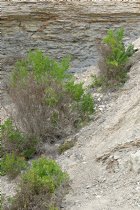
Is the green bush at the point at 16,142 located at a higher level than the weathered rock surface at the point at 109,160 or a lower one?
lower

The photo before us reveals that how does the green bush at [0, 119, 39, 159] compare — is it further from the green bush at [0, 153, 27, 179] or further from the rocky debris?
the rocky debris

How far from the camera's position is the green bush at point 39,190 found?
563 centimetres

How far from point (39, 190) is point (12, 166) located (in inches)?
59.3

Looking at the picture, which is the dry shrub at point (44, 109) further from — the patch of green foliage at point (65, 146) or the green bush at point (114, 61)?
the green bush at point (114, 61)

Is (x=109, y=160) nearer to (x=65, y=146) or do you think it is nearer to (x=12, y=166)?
(x=65, y=146)

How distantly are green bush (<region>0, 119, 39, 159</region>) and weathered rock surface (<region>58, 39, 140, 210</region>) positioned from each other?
0.65m

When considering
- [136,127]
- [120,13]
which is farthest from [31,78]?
[120,13]

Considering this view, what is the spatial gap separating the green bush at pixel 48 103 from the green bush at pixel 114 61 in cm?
115

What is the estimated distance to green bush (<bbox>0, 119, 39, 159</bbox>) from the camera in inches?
313

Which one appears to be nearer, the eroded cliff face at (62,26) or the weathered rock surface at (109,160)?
the weathered rock surface at (109,160)

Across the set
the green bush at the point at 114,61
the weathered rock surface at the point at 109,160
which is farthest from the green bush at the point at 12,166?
the green bush at the point at 114,61

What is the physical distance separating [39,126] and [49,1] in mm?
4260

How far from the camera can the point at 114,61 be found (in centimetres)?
944

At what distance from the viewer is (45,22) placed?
11695mm
